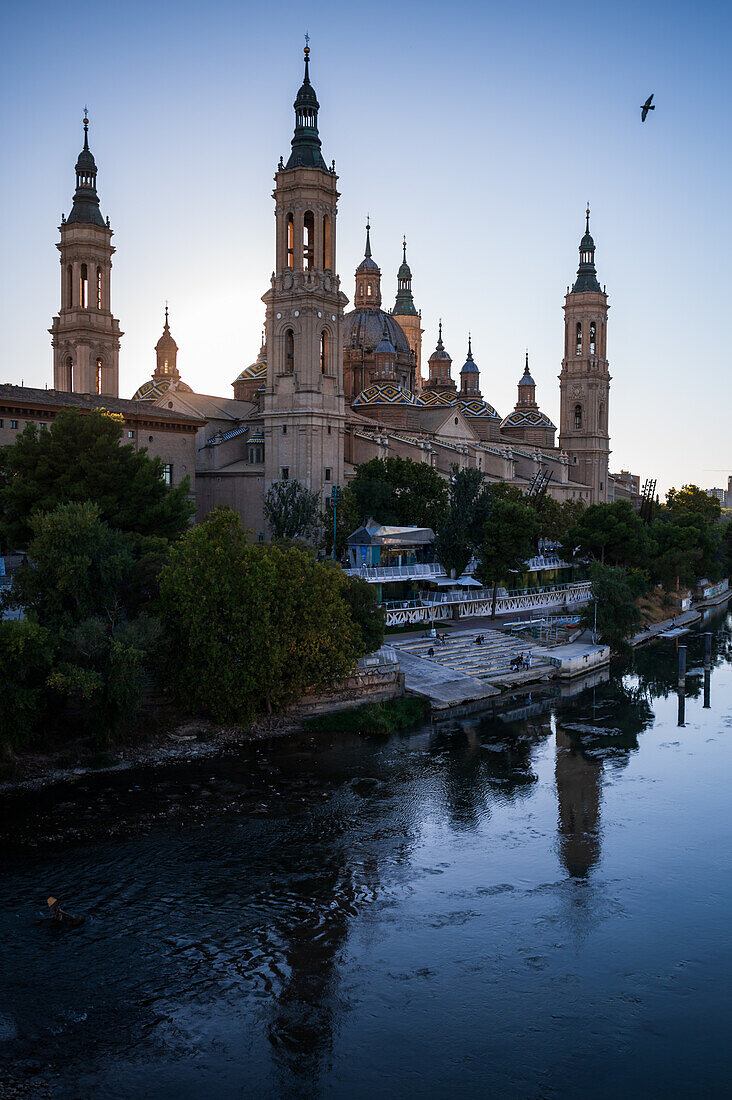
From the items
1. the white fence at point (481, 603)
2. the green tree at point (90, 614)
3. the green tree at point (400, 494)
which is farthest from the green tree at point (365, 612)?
the green tree at point (400, 494)

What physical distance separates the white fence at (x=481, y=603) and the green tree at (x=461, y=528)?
1764 mm

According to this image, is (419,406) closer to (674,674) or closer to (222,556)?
(674,674)

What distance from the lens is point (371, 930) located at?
1886 cm

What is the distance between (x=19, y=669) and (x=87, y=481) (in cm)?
1390

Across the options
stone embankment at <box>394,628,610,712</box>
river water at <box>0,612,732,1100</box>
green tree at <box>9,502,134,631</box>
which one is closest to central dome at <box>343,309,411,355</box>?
stone embankment at <box>394,628,610,712</box>

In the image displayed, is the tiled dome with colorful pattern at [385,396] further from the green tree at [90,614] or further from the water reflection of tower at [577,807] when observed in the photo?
the green tree at [90,614]

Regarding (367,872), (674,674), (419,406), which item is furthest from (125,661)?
(419,406)

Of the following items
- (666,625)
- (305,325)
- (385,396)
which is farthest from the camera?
(385,396)

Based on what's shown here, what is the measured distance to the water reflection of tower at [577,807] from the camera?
890 inches

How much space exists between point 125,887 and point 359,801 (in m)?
7.60

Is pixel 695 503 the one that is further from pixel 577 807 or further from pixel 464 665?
pixel 577 807

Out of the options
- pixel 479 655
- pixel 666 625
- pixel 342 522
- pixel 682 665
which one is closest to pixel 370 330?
pixel 342 522

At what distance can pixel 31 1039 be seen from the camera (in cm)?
1520

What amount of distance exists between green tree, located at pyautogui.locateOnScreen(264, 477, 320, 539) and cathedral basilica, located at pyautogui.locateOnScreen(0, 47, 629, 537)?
2.70 metres
